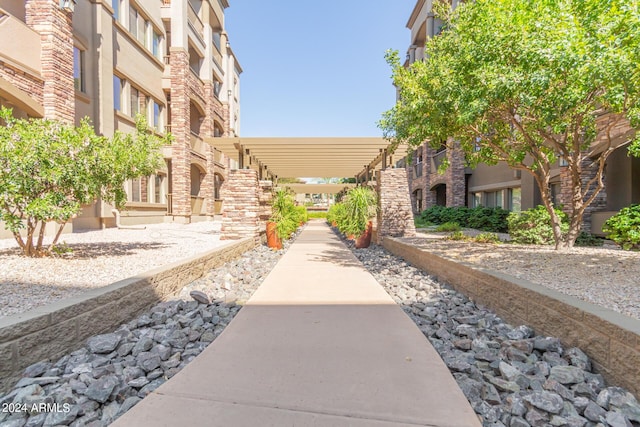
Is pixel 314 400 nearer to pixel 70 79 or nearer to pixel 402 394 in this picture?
pixel 402 394

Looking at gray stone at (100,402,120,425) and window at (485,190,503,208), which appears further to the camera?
window at (485,190,503,208)

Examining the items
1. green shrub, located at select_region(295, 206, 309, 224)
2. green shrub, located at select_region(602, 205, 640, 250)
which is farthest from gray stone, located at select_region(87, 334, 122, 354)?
green shrub, located at select_region(295, 206, 309, 224)

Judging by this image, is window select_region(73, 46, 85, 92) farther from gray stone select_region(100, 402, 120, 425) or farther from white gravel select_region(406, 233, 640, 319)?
white gravel select_region(406, 233, 640, 319)

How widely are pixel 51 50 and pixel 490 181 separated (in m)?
18.3

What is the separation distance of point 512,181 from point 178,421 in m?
16.1

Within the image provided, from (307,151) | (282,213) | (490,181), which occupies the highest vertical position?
(307,151)

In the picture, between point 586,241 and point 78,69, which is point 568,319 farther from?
point 78,69

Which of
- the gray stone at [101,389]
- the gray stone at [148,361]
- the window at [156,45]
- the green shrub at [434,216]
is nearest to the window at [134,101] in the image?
the window at [156,45]

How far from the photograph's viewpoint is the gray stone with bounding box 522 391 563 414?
2.05 meters

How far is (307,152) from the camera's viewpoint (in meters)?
12.1

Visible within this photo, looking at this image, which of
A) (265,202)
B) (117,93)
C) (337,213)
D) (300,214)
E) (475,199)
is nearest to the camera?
(265,202)

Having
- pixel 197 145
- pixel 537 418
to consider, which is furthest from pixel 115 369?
pixel 197 145

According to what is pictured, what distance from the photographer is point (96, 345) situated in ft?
9.27

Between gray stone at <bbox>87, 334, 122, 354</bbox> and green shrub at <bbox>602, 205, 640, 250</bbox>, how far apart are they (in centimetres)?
871
